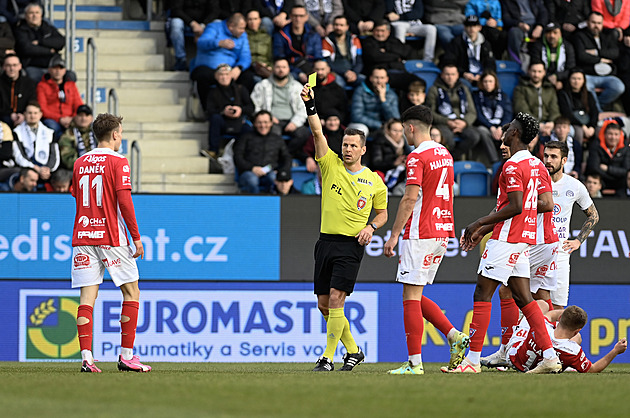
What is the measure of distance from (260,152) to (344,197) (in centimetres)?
554

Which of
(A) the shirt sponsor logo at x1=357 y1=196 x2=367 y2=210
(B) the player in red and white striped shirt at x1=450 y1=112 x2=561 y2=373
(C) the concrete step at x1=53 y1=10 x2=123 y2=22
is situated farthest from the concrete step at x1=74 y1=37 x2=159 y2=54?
(B) the player in red and white striped shirt at x1=450 y1=112 x2=561 y2=373

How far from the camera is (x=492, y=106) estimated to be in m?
17.2

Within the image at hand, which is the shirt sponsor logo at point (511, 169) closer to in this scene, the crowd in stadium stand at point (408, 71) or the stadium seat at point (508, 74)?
the crowd in stadium stand at point (408, 71)

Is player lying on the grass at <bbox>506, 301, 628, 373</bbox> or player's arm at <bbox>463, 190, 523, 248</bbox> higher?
player's arm at <bbox>463, 190, 523, 248</bbox>

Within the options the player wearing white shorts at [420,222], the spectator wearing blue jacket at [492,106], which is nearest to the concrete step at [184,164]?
the spectator wearing blue jacket at [492,106]

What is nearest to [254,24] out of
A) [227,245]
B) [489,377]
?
[227,245]

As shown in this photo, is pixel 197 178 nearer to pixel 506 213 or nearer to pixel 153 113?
pixel 153 113

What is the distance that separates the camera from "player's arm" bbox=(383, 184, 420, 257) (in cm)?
890

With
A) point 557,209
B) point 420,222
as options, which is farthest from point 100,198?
point 557,209

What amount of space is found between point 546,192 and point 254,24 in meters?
8.69

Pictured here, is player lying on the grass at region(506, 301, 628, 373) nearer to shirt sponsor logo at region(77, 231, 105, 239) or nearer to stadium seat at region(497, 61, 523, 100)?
shirt sponsor logo at region(77, 231, 105, 239)

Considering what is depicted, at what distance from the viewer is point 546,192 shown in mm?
9594

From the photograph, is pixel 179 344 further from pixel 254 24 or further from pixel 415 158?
pixel 254 24

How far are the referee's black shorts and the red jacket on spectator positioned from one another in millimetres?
6659
